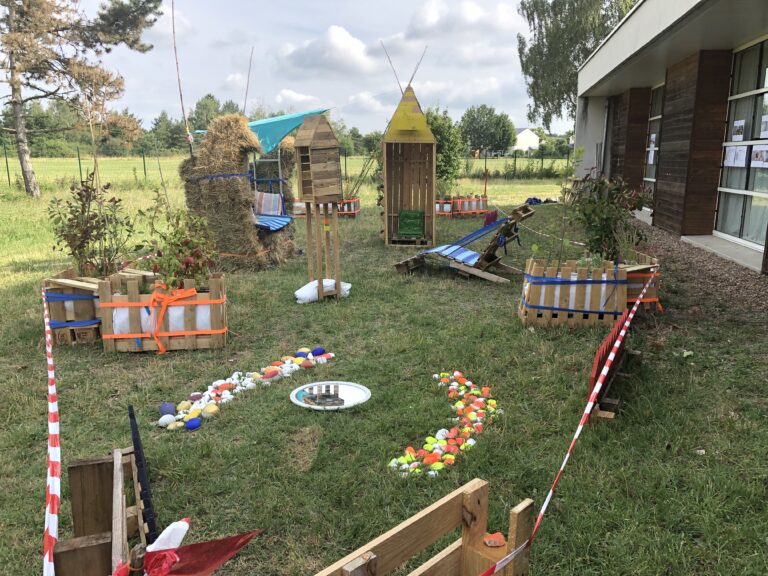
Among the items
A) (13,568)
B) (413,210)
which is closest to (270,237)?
(413,210)

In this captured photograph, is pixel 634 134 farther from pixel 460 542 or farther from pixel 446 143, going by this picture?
pixel 460 542

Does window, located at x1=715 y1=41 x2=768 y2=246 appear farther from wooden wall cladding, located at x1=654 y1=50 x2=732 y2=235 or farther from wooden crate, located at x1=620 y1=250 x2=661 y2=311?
wooden crate, located at x1=620 y1=250 x2=661 y2=311

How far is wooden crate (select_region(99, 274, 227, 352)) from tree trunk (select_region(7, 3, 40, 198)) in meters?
16.4

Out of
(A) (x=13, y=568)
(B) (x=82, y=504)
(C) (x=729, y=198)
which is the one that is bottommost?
(A) (x=13, y=568)

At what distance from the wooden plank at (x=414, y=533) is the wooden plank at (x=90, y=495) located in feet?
3.29

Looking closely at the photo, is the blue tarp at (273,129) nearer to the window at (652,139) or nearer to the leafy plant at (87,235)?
the leafy plant at (87,235)

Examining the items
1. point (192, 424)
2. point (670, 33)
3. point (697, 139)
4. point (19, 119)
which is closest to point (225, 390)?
point (192, 424)

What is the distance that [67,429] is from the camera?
3525mm

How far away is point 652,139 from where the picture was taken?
13.4m

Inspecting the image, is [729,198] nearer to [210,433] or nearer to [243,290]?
[243,290]

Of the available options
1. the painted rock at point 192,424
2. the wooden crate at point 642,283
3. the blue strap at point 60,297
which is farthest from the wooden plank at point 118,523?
the wooden crate at point 642,283

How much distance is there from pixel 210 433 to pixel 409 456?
131cm

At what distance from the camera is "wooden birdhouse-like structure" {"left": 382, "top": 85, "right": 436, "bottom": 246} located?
9.81 metres

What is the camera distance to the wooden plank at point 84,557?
4.33 ft
